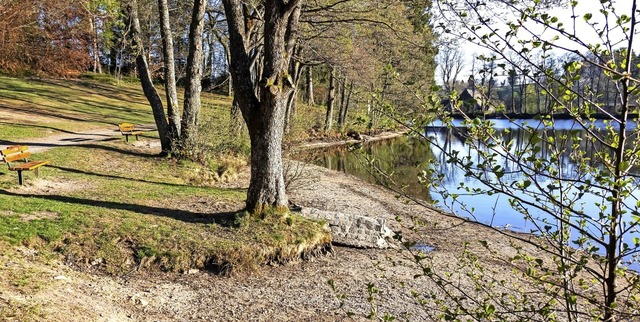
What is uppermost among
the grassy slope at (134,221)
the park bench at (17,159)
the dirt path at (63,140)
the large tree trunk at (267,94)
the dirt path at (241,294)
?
the large tree trunk at (267,94)

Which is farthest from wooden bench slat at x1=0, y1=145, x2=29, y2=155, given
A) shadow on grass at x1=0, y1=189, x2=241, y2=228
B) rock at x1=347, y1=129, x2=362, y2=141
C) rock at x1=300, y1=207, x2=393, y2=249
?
rock at x1=347, y1=129, x2=362, y2=141

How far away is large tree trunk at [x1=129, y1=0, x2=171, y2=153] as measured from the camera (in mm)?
12609

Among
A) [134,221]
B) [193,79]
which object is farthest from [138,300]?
[193,79]

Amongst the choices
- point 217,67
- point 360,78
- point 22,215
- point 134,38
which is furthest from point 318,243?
point 217,67

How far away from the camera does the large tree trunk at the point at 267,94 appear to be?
7.67m

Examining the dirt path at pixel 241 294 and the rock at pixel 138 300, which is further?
the rock at pixel 138 300

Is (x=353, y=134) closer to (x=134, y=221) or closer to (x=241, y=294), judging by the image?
(x=134, y=221)

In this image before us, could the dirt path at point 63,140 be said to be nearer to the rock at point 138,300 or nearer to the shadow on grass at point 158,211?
the shadow on grass at point 158,211

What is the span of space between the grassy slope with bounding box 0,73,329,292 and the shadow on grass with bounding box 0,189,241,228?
0.02 m

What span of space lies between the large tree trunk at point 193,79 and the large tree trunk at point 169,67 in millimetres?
264

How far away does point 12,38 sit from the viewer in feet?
36.0

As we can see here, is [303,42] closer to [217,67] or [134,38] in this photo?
[134,38]

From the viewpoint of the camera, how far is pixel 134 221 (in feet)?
26.0

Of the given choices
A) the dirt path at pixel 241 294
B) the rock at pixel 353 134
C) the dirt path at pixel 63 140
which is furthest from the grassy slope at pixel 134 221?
the rock at pixel 353 134
